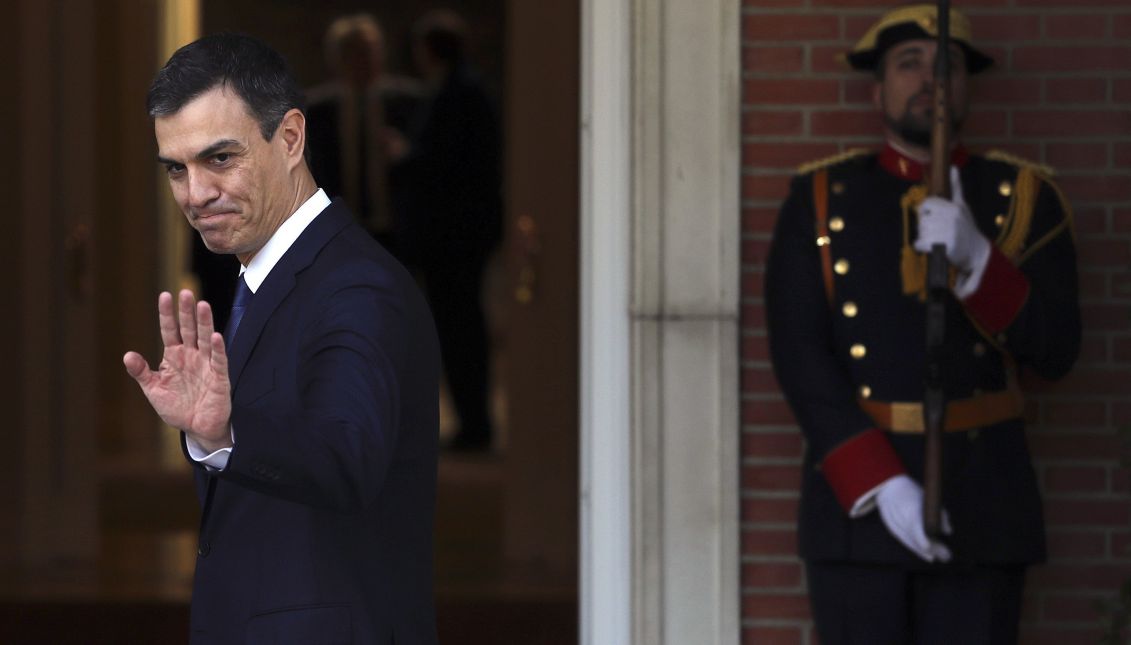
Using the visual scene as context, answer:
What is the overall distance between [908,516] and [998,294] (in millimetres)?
470

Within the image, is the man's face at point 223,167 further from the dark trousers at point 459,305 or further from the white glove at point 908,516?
the dark trousers at point 459,305

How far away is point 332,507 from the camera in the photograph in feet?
6.68

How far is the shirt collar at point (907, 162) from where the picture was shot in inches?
154

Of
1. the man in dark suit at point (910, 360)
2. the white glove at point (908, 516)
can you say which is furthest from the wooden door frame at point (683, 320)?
the white glove at point (908, 516)

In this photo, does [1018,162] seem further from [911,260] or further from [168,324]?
[168,324]

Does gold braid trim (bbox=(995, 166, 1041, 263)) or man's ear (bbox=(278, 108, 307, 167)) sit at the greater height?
man's ear (bbox=(278, 108, 307, 167))

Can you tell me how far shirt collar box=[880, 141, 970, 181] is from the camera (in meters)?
3.91

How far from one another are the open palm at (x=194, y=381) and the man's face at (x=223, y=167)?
30cm

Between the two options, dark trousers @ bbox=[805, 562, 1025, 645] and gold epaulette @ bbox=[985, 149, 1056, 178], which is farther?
gold epaulette @ bbox=[985, 149, 1056, 178]

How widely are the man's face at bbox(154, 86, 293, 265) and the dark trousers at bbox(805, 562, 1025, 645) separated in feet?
6.33

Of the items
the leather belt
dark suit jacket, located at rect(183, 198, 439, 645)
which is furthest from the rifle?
dark suit jacket, located at rect(183, 198, 439, 645)

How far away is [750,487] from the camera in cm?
438

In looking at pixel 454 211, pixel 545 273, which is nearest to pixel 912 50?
pixel 545 273

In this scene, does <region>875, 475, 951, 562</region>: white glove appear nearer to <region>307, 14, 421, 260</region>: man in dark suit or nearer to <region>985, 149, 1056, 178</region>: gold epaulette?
<region>985, 149, 1056, 178</region>: gold epaulette
